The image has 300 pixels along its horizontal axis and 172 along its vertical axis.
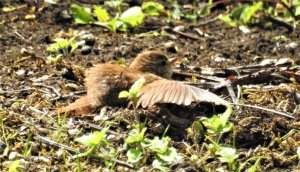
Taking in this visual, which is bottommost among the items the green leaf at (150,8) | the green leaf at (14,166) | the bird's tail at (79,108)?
the bird's tail at (79,108)

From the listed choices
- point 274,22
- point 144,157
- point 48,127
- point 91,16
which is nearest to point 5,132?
point 48,127

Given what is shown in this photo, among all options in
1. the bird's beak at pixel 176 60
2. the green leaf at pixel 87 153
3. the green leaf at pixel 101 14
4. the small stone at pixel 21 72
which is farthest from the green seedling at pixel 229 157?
the green leaf at pixel 101 14

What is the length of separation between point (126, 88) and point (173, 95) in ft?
1.33

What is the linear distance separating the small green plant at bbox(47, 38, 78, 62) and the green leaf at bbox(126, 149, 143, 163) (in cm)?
232

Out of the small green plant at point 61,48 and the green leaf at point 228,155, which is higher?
the small green plant at point 61,48

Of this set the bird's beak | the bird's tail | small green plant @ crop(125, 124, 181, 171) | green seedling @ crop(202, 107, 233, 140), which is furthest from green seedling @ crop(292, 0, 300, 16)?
small green plant @ crop(125, 124, 181, 171)

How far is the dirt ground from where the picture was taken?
19.4ft

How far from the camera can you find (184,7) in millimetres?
10148

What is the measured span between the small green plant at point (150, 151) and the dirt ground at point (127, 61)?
8 cm

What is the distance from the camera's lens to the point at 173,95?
625 cm

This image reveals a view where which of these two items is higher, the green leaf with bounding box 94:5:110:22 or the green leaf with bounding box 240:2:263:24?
the green leaf with bounding box 94:5:110:22

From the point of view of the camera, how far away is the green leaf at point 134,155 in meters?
5.58

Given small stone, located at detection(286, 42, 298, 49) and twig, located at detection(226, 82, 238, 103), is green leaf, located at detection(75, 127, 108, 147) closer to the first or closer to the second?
twig, located at detection(226, 82, 238, 103)

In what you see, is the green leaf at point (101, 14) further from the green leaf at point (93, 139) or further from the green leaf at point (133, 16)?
the green leaf at point (93, 139)
